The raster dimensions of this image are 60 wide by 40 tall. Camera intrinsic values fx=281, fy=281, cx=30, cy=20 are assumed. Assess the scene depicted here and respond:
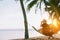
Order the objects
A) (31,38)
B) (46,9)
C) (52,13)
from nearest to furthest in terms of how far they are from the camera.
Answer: (31,38) → (46,9) → (52,13)

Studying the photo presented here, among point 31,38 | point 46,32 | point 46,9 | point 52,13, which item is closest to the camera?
point 46,32

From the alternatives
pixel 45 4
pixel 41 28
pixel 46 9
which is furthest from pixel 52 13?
pixel 41 28

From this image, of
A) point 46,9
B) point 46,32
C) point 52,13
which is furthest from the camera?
point 52,13

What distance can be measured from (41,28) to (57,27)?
151cm

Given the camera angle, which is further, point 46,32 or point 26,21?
point 26,21

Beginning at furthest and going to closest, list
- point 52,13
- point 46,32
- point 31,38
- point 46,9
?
1. point 52,13
2. point 46,9
3. point 31,38
4. point 46,32

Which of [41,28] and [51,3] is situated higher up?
[51,3]

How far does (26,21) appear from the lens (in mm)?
17516

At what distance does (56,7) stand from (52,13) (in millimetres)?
2292

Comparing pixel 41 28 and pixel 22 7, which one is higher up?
pixel 22 7

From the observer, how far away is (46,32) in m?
16.0

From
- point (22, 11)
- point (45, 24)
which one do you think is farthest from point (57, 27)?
point (22, 11)

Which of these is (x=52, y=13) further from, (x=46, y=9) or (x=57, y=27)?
(x=57, y=27)

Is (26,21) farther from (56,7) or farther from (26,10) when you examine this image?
(56,7)
